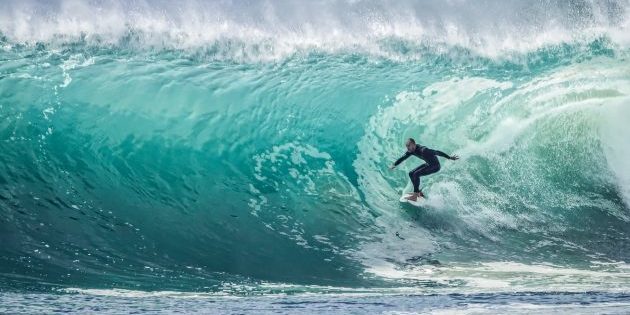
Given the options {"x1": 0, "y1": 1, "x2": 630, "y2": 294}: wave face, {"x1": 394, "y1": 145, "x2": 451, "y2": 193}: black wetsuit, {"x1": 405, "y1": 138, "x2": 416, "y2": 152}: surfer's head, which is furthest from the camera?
{"x1": 394, "y1": 145, "x2": 451, "y2": 193}: black wetsuit

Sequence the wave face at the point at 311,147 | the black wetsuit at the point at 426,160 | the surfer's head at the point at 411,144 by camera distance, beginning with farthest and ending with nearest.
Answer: the black wetsuit at the point at 426,160
the surfer's head at the point at 411,144
the wave face at the point at 311,147

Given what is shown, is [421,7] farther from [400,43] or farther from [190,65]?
[190,65]

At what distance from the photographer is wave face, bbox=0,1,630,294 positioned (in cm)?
703

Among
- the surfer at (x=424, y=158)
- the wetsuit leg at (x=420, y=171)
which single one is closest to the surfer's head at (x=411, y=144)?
the surfer at (x=424, y=158)

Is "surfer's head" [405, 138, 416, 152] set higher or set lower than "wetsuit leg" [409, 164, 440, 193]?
higher

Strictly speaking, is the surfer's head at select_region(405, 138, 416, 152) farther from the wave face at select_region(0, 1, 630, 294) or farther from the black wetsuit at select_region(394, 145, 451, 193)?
the wave face at select_region(0, 1, 630, 294)

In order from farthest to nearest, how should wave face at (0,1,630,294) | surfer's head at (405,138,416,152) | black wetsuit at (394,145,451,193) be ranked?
black wetsuit at (394,145,451,193) < surfer's head at (405,138,416,152) < wave face at (0,1,630,294)

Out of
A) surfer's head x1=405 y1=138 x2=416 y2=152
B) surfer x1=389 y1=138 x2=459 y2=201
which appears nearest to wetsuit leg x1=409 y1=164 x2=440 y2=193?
surfer x1=389 y1=138 x2=459 y2=201

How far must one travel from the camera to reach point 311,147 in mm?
10078

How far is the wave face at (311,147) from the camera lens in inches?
277

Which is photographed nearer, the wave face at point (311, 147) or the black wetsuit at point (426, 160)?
the wave face at point (311, 147)

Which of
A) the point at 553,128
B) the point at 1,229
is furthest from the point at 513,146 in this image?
the point at 1,229

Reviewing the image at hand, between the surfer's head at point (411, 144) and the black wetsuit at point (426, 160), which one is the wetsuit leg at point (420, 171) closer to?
the black wetsuit at point (426, 160)

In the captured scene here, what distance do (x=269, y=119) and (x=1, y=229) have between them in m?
4.81
